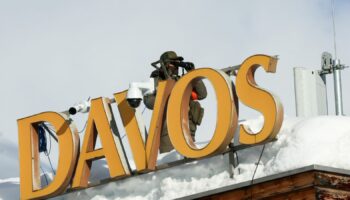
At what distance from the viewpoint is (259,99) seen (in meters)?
28.1

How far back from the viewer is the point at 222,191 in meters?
27.6

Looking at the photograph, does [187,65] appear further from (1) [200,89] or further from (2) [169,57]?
(1) [200,89]

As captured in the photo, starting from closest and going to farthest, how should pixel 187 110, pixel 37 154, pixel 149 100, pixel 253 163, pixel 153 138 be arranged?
pixel 253 163 < pixel 187 110 < pixel 153 138 < pixel 149 100 < pixel 37 154

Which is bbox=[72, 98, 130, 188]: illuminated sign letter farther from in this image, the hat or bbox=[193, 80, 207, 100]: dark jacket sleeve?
bbox=[193, 80, 207, 100]: dark jacket sleeve

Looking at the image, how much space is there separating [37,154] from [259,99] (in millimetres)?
6232

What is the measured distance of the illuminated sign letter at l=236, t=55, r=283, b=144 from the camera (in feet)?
90.6

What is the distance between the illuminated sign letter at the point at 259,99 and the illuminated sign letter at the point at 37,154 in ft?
14.8

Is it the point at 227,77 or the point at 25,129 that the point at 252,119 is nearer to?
the point at 227,77

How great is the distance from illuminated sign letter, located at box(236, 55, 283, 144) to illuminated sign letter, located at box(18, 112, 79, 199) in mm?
4499

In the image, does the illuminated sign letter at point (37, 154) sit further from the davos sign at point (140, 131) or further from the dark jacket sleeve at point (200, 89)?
the dark jacket sleeve at point (200, 89)

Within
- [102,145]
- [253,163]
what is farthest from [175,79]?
[253,163]

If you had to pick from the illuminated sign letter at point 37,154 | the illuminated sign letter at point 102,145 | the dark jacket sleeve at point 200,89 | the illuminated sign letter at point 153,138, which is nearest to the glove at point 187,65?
the dark jacket sleeve at point 200,89

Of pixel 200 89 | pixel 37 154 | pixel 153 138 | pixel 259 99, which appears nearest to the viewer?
pixel 259 99

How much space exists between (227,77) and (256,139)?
5.53 feet
